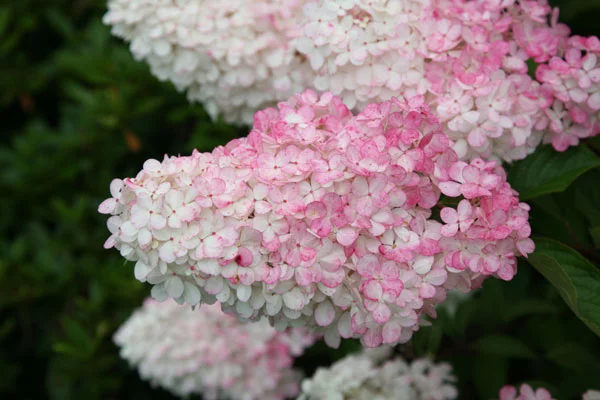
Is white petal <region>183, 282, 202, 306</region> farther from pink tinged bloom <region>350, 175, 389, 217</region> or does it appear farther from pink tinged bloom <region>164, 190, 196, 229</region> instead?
pink tinged bloom <region>350, 175, 389, 217</region>

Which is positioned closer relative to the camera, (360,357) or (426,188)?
(426,188)

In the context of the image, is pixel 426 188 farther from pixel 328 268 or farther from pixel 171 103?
pixel 171 103

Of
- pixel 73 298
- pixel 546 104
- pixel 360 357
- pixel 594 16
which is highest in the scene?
pixel 546 104

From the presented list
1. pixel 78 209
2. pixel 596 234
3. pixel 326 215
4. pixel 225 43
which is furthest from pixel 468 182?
pixel 78 209

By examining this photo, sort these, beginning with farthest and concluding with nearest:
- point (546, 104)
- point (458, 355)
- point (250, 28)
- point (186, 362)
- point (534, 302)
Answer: point (186, 362) → point (458, 355) → point (534, 302) → point (250, 28) → point (546, 104)

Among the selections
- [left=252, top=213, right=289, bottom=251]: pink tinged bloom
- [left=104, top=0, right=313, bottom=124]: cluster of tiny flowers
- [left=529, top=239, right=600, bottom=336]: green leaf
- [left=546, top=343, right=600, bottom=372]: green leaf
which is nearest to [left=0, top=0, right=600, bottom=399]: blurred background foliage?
[left=546, top=343, right=600, bottom=372]: green leaf

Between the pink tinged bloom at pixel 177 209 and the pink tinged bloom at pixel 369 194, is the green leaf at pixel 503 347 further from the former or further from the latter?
the pink tinged bloom at pixel 177 209

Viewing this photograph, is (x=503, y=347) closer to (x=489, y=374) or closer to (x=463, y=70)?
(x=489, y=374)

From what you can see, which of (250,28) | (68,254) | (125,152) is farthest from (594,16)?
(68,254)
